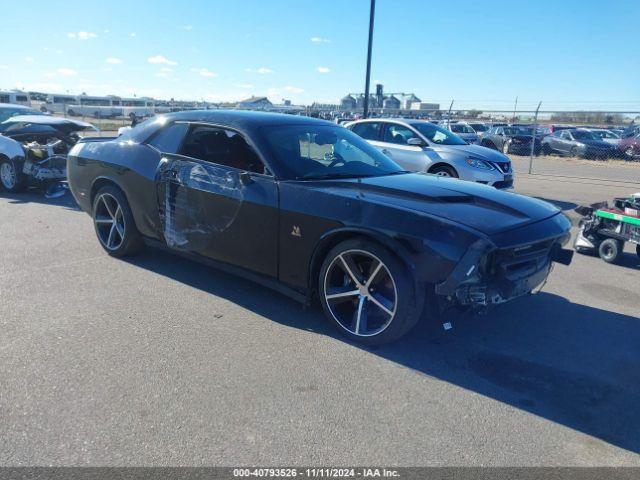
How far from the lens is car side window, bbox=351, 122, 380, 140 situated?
1075cm

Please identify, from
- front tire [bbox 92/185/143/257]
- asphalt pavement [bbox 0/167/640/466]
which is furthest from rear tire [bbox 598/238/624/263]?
front tire [bbox 92/185/143/257]

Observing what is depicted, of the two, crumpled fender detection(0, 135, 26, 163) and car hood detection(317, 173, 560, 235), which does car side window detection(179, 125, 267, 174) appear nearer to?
car hood detection(317, 173, 560, 235)

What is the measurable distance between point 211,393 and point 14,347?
1576 mm

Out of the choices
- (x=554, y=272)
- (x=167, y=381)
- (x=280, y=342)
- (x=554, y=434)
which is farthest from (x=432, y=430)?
(x=554, y=272)

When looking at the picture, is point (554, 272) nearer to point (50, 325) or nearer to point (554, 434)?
point (554, 434)

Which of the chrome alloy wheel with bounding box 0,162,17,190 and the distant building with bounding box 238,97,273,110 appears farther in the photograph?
the distant building with bounding box 238,97,273,110

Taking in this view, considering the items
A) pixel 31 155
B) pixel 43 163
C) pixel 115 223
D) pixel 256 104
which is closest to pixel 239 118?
pixel 115 223

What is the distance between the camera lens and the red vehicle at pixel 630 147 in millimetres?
21283

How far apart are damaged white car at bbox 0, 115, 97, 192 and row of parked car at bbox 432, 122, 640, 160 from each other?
15.7 metres

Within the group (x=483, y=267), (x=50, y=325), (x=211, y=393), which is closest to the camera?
(x=211, y=393)

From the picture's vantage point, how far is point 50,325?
12.9 ft

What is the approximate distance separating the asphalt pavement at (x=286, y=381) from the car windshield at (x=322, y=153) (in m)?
1.17

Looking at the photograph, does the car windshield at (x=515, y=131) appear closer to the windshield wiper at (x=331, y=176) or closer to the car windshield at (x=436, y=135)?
the car windshield at (x=436, y=135)

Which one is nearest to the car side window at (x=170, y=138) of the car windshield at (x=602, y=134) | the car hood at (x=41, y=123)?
the car hood at (x=41, y=123)
